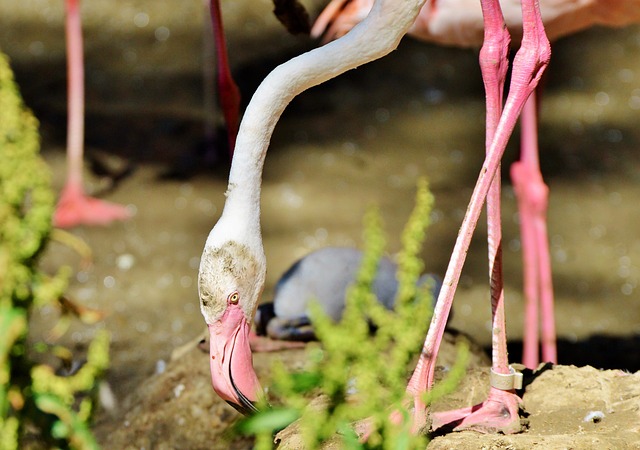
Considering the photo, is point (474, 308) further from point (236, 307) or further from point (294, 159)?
point (236, 307)

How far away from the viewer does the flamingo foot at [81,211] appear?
356 centimetres

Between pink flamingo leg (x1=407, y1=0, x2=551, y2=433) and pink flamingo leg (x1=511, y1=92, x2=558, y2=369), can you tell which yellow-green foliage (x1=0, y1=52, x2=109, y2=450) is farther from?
pink flamingo leg (x1=511, y1=92, x2=558, y2=369)

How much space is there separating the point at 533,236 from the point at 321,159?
4.85 feet

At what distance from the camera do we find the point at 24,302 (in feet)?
3.89

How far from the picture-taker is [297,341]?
229cm

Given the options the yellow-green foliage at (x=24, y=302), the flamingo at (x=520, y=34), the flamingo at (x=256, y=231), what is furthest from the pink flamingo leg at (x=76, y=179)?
the yellow-green foliage at (x=24, y=302)

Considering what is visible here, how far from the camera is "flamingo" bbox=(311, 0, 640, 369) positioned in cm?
238

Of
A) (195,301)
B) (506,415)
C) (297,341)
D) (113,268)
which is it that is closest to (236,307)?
(506,415)

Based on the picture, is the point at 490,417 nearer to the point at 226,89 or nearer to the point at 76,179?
the point at 226,89

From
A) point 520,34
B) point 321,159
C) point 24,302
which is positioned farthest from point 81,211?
point 24,302

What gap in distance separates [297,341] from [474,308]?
1040mm

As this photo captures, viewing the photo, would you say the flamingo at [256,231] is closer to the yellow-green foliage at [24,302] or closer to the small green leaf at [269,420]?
the yellow-green foliage at [24,302]

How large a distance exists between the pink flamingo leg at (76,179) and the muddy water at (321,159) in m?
0.05

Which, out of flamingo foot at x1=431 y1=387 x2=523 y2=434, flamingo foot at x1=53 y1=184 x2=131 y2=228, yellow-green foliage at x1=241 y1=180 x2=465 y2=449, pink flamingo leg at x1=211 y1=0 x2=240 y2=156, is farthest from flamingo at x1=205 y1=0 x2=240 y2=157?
flamingo foot at x1=53 y1=184 x2=131 y2=228
